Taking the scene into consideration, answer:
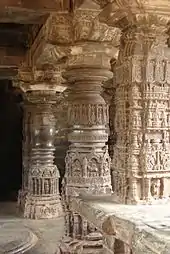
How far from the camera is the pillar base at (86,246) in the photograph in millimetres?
5754

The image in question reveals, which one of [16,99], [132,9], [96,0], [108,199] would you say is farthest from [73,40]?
[16,99]

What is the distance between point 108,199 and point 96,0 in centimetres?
193

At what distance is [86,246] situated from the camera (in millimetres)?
5785

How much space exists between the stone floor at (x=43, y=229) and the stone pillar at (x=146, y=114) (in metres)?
3.34

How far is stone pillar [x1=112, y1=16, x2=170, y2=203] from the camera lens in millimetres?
4145

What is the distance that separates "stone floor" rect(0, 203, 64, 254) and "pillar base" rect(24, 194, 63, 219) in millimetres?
151

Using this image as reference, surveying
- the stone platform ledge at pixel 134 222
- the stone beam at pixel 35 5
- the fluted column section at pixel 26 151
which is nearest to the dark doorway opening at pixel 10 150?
the fluted column section at pixel 26 151

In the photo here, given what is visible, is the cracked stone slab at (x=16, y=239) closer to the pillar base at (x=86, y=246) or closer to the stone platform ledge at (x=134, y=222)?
the pillar base at (x=86, y=246)

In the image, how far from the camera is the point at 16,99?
12.8m

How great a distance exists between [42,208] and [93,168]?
3.94 meters

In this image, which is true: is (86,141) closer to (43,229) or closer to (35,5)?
(35,5)

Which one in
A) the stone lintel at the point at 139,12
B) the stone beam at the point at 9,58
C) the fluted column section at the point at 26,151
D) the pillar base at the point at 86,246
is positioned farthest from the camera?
the fluted column section at the point at 26,151

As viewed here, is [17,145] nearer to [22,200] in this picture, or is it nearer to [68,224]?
[22,200]

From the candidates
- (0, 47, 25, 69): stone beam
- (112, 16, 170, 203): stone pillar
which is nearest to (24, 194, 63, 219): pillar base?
(0, 47, 25, 69): stone beam
